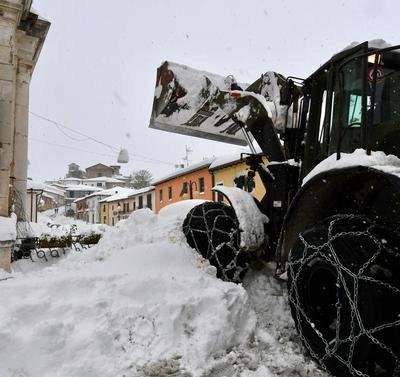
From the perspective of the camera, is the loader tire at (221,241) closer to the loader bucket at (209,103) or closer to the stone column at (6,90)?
the loader bucket at (209,103)

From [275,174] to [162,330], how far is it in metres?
2.09

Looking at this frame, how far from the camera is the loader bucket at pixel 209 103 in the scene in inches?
189

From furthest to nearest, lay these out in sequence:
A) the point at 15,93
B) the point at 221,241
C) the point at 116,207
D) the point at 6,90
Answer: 1. the point at 116,207
2. the point at 15,93
3. the point at 6,90
4. the point at 221,241

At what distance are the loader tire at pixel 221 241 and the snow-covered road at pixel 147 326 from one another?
17cm

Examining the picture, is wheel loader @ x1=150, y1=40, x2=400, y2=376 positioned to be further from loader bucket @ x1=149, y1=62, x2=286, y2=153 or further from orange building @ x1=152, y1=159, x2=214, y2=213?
orange building @ x1=152, y1=159, x2=214, y2=213

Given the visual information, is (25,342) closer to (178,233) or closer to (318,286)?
(318,286)

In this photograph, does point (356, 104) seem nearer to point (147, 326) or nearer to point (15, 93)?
point (147, 326)

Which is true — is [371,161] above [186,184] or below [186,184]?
below

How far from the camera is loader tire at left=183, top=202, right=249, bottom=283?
4.50 metres

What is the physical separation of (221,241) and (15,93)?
745 cm

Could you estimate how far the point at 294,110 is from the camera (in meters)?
4.32

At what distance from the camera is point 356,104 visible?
10.5 feet

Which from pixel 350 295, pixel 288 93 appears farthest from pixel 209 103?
pixel 350 295

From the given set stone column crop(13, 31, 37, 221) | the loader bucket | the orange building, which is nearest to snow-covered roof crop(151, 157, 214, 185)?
the orange building
